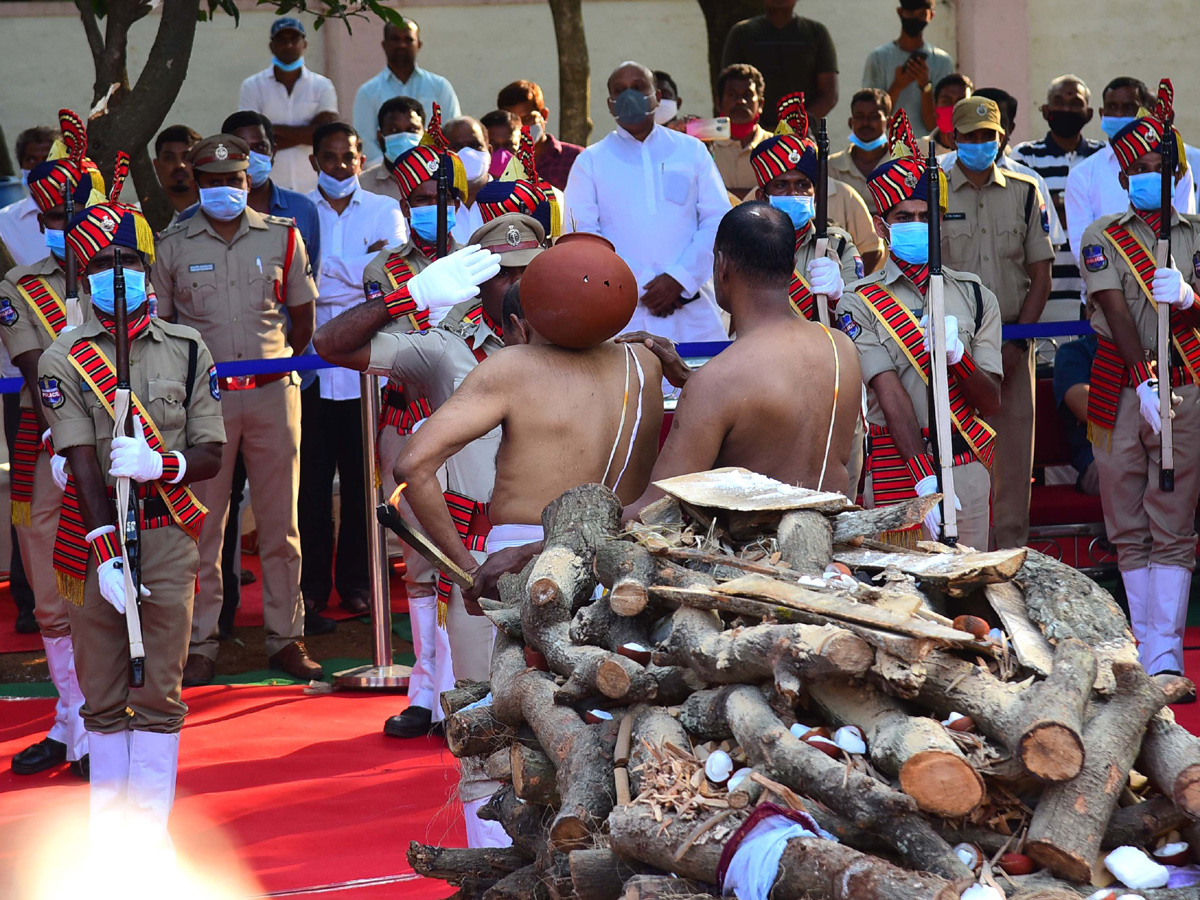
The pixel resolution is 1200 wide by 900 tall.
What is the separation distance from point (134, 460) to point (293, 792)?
1.44m

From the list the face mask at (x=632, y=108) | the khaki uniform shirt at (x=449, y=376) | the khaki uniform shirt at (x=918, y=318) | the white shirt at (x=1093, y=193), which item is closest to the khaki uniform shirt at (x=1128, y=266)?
the khaki uniform shirt at (x=918, y=318)

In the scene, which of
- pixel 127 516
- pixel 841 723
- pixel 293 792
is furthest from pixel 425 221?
pixel 841 723

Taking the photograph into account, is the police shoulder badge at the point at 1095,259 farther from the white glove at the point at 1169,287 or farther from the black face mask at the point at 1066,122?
the black face mask at the point at 1066,122

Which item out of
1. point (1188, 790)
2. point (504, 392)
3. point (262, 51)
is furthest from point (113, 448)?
point (262, 51)

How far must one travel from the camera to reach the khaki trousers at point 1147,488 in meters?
6.88

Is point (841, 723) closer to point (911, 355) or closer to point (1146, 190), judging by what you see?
Answer: point (911, 355)

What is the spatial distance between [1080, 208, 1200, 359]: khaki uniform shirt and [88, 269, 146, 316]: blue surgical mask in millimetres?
4103

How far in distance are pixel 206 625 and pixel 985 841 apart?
5.61m

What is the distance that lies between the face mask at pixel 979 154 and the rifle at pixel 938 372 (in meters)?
2.10

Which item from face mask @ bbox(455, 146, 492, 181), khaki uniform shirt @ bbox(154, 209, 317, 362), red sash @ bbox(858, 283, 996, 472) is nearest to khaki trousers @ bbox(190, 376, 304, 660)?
khaki uniform shirt @ bbox(154, 209, 317, 362)

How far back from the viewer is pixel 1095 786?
2557 mm

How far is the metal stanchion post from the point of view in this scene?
709 centimetres

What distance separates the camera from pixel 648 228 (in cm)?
802

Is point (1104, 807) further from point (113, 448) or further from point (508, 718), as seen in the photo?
Answer: point (113, 448)
